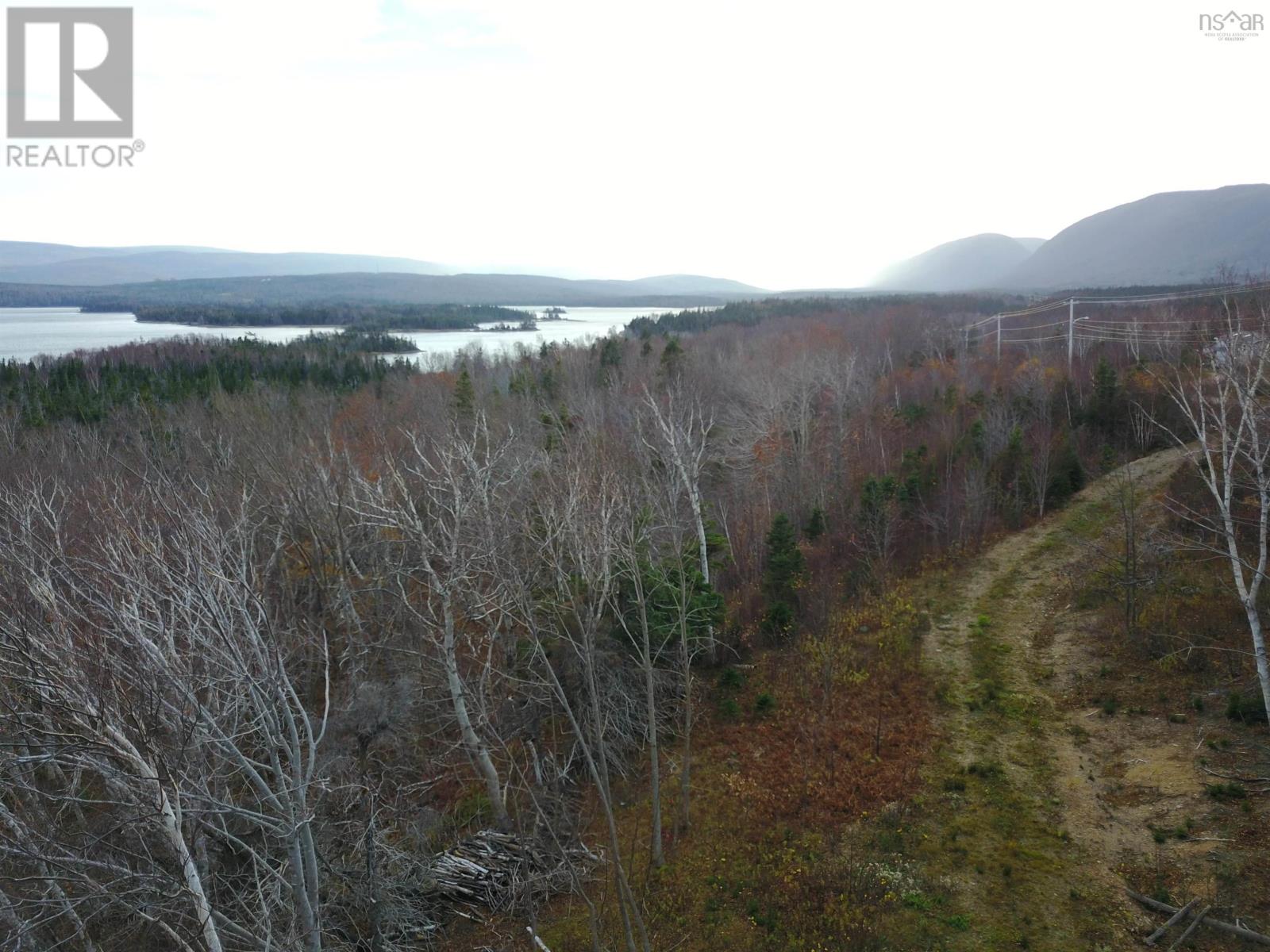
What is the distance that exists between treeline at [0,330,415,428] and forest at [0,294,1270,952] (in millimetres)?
5363

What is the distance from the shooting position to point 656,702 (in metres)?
16.9

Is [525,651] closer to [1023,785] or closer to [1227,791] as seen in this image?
[1023,785]

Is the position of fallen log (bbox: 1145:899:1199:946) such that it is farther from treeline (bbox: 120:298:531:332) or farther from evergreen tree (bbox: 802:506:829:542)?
treeline (bbox: 120:298:531:332)

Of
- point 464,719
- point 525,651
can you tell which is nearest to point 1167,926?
point 464,719

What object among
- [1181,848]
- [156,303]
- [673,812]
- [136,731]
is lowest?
[673,812]

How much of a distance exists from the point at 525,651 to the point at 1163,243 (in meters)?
137

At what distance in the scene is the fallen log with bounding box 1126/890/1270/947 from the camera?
8.74m

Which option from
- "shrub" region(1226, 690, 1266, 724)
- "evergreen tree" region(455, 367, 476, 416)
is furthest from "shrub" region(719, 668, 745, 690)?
"evergreen tree" region(455, 367, 476, 416)

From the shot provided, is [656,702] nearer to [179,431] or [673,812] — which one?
[673,812]

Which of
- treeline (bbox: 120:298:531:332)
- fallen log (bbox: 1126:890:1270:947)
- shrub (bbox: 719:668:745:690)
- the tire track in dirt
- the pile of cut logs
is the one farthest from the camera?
treeline (bbox: 120:298:531:332)

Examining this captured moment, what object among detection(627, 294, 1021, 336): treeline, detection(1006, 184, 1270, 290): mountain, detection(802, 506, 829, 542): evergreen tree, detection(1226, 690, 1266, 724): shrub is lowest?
detection(1226, 690, 1266, 724): shrub

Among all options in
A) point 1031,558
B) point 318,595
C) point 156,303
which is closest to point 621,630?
point 318,595

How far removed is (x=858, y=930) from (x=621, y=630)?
7.47 metres

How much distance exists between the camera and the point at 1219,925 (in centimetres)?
908
